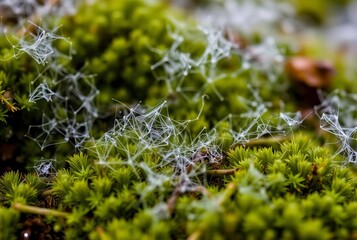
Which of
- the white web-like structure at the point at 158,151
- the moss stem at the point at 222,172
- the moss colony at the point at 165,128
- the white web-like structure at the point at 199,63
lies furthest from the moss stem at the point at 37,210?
the white web-like structure at the point at 199,63

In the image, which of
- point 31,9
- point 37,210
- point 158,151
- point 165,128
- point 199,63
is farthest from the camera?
point 31,9

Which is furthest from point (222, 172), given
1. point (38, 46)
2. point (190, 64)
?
point (38, 46)

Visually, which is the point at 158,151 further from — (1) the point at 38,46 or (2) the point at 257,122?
(1) the point at 38,46

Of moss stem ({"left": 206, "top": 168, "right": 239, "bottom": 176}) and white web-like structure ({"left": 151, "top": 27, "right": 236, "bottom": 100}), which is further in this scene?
white web-like structure ({"left": 151, "top": 27, "right": 236, "bottom": 100})

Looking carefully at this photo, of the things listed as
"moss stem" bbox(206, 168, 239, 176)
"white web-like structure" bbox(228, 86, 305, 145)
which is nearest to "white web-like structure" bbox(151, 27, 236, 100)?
"white web-like structure" bbox(228, 86, 305, 145)

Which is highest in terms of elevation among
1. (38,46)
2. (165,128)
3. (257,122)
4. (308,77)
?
(38,46)

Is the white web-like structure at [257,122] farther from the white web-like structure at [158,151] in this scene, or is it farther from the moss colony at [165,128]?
the white web-like structure at [158,151]

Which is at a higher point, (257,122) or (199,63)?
(199,63)

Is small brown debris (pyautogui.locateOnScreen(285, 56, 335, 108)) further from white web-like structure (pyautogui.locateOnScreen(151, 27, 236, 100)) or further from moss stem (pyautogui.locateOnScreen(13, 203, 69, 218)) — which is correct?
moss stem (pyautogui.locateOnScreen(13, 203, 69, 218))

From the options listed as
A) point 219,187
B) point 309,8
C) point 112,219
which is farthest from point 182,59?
point 309,8
